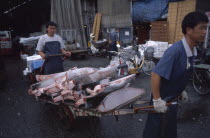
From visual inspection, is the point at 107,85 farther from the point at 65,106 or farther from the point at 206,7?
the point at 206,7

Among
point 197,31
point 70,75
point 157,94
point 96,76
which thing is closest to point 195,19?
point 197,31

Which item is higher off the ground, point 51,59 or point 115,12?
point 115,12

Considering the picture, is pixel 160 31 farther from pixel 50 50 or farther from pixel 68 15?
pixel 68 15

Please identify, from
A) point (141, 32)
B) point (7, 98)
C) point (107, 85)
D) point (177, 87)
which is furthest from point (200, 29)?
point (141, 32)

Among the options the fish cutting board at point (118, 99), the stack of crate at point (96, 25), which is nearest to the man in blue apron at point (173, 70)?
the fish cutting board at point (118, 99)

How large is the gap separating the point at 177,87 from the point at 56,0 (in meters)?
16.3

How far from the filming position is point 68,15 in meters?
16.6

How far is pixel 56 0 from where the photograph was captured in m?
16.2

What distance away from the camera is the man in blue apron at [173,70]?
197 cm

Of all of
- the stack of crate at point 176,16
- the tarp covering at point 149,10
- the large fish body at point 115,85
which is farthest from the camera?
the tarp covering at point 149,10

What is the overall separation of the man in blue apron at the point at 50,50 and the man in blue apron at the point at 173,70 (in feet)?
11.2

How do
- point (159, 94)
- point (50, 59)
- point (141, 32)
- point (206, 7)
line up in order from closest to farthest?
point (159, 94) < point (50, 59) < point (206, 7) < point (141, 32)

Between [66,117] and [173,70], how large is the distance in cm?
275

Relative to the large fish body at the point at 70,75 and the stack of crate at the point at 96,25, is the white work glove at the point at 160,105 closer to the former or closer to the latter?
the large fish body at the point at 70,75
